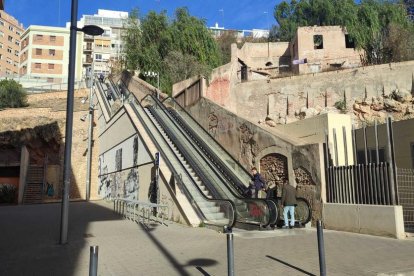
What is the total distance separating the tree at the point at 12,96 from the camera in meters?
44.4

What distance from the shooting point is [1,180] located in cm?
3300

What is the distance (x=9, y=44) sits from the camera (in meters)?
82.8

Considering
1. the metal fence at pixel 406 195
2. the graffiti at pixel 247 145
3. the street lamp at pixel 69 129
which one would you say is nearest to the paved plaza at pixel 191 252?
the street lamp at pixel 69 129

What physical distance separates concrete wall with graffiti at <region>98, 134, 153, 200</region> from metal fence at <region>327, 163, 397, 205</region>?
743cm

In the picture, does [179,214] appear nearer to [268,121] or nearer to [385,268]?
[385,268]

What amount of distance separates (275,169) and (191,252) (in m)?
6.82

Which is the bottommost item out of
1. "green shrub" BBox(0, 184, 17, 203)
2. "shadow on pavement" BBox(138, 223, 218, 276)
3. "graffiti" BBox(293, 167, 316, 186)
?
"shadow on pavement" BBox(138, 223, 218, 276)

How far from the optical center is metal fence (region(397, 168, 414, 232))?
11383 mm

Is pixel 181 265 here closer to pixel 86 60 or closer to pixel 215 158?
pixel 215 158

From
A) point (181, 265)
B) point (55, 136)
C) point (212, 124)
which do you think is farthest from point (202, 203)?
point (55, 136)

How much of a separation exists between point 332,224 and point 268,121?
26.3m

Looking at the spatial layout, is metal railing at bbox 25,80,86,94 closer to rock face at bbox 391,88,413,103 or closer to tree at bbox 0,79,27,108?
tree at bbox 0,79,27,108

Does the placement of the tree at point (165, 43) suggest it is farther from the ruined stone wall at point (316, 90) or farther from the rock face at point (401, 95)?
the rock face at point (401, 95)

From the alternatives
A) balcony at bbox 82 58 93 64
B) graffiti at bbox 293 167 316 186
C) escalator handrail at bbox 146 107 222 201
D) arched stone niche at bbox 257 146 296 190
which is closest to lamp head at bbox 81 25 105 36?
escalator handrail at bbox 146 107 222 201
